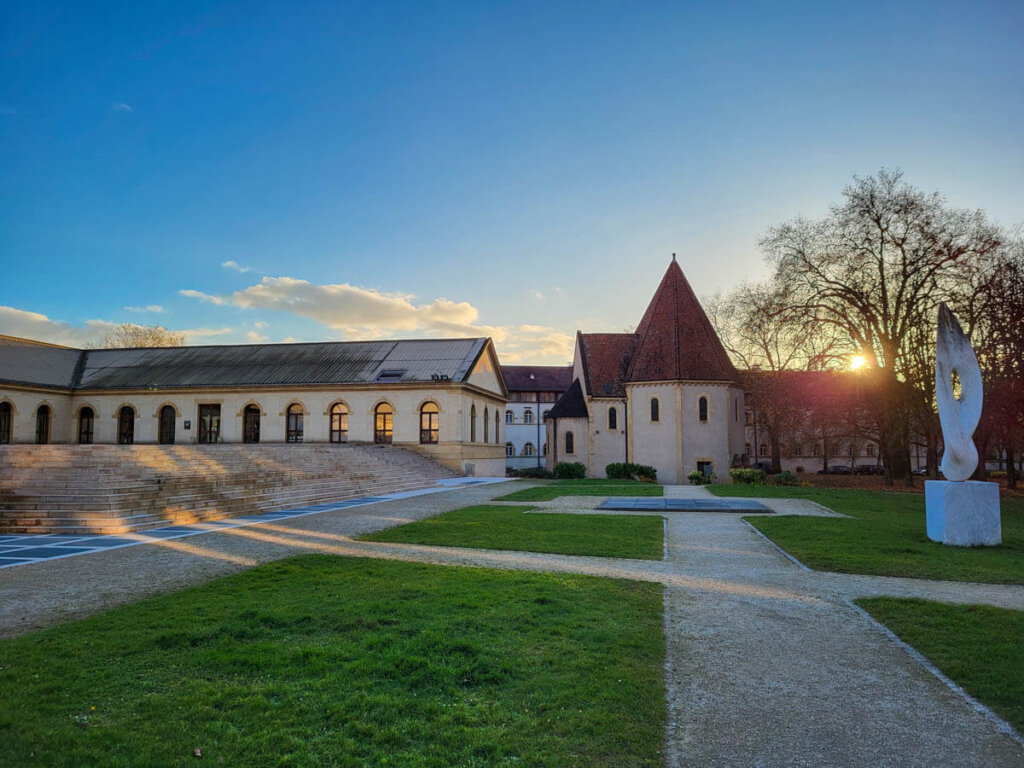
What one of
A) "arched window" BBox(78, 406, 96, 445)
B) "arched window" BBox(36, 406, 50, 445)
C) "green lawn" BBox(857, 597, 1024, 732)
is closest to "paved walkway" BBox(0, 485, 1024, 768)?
"green lawn" BBox(857, 597, 1024, 732)

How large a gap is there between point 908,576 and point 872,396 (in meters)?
25.5

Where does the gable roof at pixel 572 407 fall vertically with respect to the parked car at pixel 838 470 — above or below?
above

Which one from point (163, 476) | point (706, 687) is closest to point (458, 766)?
point (706, 687)

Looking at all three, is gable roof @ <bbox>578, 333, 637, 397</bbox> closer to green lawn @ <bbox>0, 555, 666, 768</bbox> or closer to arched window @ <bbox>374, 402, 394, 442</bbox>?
arched window @ <bbox>374, 402, 394, 442</bbox>

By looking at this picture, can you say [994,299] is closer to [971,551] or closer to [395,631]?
[971,551]

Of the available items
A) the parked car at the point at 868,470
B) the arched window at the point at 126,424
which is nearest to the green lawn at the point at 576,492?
the arched window at the point at 126,424

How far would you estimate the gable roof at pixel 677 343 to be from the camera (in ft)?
134

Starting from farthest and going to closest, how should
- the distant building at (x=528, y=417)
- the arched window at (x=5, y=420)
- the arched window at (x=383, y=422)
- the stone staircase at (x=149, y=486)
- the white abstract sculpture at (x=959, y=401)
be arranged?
the distant building at (x=528, y=417), the arched window at (x=383, y=422), the arched window at (x=5, y=420), the stone staircase at (x=149, y=486), the white abstract sculpture at (x=959, y=401)

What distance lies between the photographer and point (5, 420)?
37438 millimetres

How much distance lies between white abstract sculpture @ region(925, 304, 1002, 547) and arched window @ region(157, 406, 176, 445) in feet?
139

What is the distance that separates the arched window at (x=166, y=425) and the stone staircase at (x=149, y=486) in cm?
1805

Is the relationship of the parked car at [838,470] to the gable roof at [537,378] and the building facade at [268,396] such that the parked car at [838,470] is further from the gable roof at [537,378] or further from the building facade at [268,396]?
the building facade at [268,396]

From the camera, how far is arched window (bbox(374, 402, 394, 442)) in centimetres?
3947

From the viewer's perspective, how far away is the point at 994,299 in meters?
25.2
